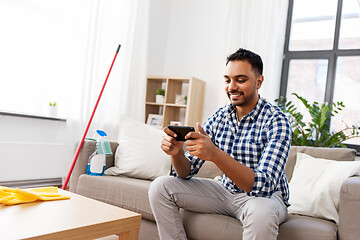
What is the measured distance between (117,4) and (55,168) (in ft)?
5.66

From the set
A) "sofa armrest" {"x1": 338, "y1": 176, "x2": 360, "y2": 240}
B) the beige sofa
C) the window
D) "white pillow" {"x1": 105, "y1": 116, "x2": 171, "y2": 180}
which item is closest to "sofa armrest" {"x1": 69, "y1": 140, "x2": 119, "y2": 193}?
the beige sofa

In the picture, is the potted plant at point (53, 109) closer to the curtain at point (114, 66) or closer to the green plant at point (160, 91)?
the curtain at point (114, 66)

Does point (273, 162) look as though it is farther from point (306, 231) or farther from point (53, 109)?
point (53, 109)

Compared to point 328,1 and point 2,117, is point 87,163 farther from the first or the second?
point 328,1

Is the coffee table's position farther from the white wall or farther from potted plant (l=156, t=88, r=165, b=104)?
the white wall

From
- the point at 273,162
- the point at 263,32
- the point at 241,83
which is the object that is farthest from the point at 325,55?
the point at 273,162

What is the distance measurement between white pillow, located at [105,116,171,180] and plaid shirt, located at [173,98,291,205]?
0.60 meters

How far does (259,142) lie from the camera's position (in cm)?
151

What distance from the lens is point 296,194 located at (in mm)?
1710

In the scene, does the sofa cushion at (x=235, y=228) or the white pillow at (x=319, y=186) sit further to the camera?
the white pillow at (x=319, y=186)

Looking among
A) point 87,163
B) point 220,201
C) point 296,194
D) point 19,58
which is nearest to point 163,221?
point 220,201

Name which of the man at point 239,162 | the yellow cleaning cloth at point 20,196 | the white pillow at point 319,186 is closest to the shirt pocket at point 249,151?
the man at point 239,162

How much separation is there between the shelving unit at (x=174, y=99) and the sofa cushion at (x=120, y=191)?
1664 mm

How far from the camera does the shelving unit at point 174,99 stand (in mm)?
3664
